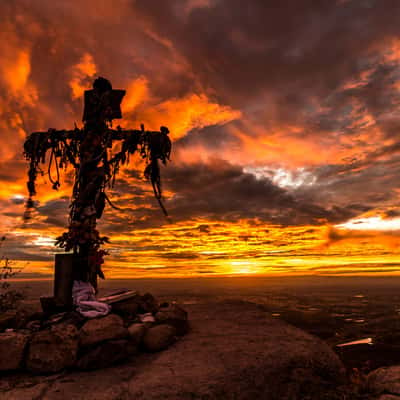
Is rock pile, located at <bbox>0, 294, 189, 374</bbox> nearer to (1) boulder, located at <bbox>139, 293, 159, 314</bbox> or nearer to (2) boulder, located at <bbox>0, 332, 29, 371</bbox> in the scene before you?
(2) boulder, located at <bbox>0, 332, 29, 371</bbox>

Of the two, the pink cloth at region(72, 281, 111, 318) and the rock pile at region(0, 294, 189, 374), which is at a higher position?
the pink cloth at region(72, 281, 111, 318)

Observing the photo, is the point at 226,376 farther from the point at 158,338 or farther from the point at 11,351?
the point at 11,351

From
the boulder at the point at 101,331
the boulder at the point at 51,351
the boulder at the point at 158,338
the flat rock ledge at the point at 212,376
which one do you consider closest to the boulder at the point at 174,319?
the flat rock ledge at the point at 212,376

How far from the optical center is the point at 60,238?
27.9 ft

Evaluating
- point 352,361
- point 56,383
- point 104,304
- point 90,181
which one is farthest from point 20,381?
point 352,361

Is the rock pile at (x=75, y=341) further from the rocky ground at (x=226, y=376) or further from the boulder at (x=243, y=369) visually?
the boulder at (x=243, y=369)

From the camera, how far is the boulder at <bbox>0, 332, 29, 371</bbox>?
5.66m

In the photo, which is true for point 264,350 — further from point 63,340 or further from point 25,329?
point 25,329

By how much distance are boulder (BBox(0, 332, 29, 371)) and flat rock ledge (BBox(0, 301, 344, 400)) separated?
0.71 ft

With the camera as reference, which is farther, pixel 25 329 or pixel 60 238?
pixel 60 238

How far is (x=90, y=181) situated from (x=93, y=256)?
7.51 ft

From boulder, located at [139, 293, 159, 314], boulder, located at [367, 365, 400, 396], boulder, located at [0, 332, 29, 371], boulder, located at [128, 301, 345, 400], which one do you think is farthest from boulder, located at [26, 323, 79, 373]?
boulder, located at [367, 365, 400, 396]

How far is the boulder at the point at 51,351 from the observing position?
568cm

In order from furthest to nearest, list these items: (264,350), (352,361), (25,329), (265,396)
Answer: (352,361) → (25,329) → (264,350) → (265,396)
